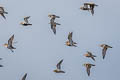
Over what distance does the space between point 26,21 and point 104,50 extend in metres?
10.2

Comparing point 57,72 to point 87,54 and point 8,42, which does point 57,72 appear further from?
point 8,42

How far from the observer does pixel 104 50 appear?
66625 millimetres

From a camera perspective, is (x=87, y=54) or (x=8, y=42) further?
(x=87, y=54)

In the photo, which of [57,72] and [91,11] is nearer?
[91,11]

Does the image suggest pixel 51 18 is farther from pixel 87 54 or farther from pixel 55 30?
pixel 87 54

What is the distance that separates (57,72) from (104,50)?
7.08 meters

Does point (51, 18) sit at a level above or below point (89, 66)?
above

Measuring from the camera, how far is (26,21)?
65250 millimetres

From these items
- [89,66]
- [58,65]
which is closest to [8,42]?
[58,65]

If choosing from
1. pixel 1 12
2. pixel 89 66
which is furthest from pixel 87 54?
pixel 1 12

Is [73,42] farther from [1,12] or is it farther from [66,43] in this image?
[1,12]

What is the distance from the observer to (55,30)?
66312 millimetres

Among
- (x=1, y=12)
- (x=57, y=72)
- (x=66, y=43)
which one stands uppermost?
(x=1, y=12)

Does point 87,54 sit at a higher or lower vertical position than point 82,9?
lower
